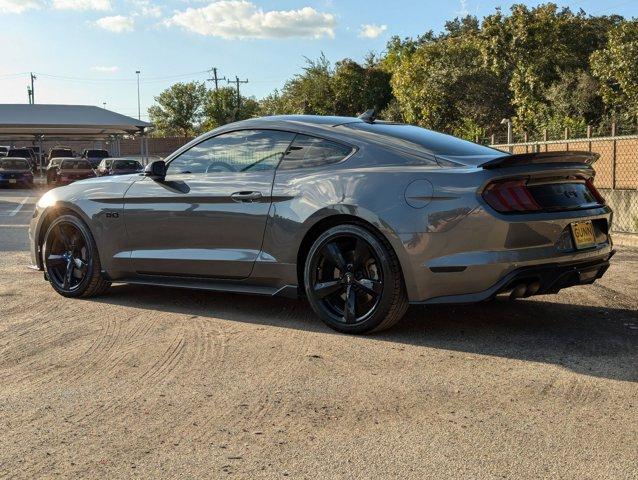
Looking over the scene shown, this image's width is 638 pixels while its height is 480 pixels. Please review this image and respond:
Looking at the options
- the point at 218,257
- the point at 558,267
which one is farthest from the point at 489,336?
the point at 218,257

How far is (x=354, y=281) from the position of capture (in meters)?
5.06

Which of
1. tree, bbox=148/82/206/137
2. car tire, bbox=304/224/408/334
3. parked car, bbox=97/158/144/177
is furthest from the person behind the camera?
tree, bbox=148/82/206/137

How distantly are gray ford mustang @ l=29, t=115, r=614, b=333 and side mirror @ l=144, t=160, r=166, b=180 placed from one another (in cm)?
2

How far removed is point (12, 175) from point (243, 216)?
30.1 m

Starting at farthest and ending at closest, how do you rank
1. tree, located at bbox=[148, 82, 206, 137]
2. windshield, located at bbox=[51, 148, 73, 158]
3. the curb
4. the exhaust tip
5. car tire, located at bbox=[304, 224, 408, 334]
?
tree, located at bbox=[148, 82, 206, 137], windshield, located at bbox=[51, 148, 73, 158], the curb, car tire, located at bbox=[304, 224, 408, 334], the exhaust tip

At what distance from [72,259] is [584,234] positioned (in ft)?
14.1

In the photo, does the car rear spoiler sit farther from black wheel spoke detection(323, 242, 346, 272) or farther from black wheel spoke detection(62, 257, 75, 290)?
black wheel spoke detection(62, 257, 75, 290)

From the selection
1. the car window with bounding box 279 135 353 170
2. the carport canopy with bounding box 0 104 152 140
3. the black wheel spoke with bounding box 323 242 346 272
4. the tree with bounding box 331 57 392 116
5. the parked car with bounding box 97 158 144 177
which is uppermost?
the tree with bounding box 331 57 392 116

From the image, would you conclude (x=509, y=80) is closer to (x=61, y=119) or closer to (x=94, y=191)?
(x=61, y=119)

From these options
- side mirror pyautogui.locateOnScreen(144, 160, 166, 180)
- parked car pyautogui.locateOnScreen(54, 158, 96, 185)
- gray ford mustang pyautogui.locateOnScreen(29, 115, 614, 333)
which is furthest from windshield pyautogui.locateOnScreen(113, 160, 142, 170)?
side mirror pyautogui.locateOnScreen(144, 160, 166, 180)

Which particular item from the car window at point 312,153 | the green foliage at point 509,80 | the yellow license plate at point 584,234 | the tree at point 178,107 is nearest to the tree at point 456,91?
the green foliage at point 509,80

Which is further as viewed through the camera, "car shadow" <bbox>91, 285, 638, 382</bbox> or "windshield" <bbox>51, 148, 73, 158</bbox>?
"windshield" <bbox>51, 148, 73, 158</bbox>

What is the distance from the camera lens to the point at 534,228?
4.68 m

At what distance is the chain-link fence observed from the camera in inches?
501
